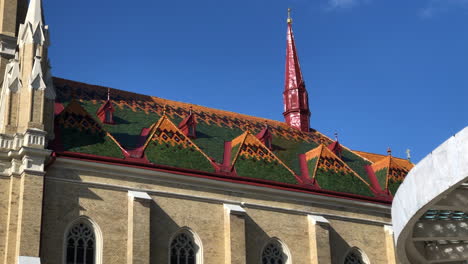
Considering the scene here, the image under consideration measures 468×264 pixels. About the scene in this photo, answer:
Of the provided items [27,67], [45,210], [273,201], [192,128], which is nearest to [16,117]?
[27,67]

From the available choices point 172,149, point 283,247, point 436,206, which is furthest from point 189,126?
point 436,206

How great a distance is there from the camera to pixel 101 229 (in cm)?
3005

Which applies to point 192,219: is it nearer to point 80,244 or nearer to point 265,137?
point 80,244

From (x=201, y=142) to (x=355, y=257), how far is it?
9.06 m

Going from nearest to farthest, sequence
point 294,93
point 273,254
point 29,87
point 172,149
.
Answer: point 29,87, point 172,149, point 273,254, point 294,93

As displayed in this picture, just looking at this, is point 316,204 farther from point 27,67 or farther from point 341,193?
point 27,67

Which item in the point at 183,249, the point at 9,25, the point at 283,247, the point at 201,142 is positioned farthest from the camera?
the point at 201,142

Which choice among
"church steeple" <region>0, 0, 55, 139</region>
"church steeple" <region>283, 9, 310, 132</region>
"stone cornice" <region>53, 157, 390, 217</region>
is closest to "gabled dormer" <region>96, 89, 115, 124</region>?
"church steeple" <region>0, 0, 55, 139</region>

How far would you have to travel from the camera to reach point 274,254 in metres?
34.2

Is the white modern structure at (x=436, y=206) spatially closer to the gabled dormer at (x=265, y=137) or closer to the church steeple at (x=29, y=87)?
the gabled dormer at (x=265, y=137)

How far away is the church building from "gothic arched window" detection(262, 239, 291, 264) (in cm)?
5

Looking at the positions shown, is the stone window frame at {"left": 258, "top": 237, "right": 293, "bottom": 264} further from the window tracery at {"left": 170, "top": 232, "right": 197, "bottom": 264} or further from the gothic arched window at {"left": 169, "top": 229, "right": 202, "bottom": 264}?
the window tracery at {"left": 170, "top": 232, "right": 197, "bottom": 264}

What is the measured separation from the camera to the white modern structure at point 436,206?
16359mm

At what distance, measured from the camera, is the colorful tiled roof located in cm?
3262
